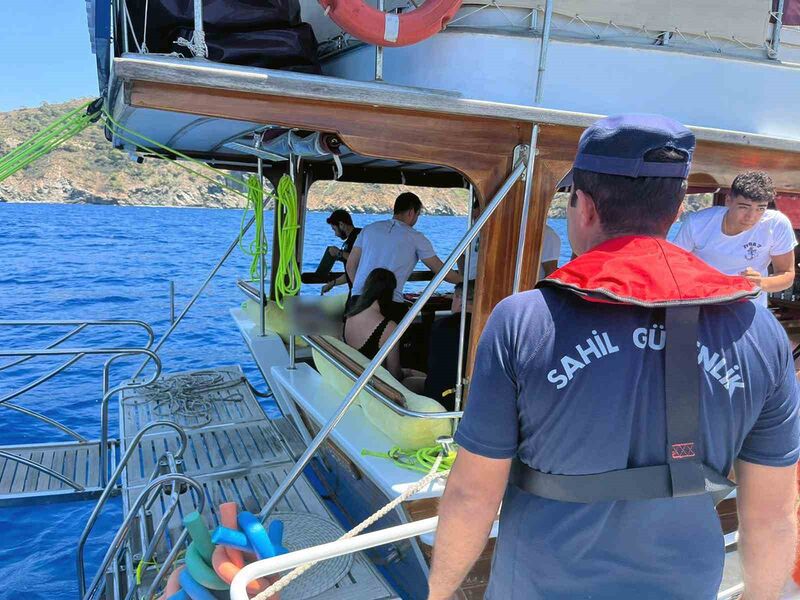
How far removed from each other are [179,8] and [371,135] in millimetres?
1111

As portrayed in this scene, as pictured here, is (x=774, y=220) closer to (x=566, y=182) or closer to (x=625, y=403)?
(x=566, y=182)

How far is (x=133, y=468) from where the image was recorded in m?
4.57

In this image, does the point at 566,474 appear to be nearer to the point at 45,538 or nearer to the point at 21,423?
the point at 45,538

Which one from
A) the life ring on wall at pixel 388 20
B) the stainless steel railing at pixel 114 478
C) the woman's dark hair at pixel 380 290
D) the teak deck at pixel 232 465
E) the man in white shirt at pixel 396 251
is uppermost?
the life ring on wall at pixel 388 20

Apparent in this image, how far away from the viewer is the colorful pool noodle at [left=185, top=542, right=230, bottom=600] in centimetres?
248

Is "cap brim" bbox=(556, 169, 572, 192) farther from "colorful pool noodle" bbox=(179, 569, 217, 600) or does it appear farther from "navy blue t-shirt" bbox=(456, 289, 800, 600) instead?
"colorful pool noodle" bbox=(179, 569, 217, 600)

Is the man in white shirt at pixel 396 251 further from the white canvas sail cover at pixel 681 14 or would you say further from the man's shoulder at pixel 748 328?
the man's shoulder at pixel 748 328

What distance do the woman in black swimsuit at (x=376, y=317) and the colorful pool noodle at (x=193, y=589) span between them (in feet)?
7.13

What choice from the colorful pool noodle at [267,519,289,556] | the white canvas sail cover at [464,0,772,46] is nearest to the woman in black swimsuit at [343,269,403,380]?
the colorful pool noodle at [267,519,289,556]

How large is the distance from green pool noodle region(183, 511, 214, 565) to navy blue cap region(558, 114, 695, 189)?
82.9 inches

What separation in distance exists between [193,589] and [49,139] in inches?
85.8

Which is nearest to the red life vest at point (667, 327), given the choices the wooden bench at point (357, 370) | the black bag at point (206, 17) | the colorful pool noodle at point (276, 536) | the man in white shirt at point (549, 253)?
the colorful pool noodle at point (276, 536)

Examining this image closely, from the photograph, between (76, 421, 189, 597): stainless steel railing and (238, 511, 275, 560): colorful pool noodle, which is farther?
(76, 421, 189, 597): stainless steel railing

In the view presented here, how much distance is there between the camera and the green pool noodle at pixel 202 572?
2.48 meters
